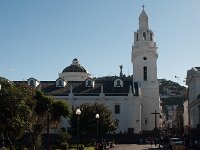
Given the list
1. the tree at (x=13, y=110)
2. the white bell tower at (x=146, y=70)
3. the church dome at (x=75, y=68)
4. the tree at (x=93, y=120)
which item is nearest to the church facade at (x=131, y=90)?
the white bell tower at (x=146, y=70)

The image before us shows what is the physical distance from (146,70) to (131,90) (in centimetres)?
789

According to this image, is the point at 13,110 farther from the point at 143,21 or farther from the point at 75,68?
the point at 75,68

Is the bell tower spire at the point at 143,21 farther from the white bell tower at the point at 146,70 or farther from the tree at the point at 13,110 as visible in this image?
the tree at the point at 13,110

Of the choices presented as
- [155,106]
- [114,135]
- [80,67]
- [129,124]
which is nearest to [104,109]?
[114,135]

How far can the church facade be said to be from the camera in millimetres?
85062

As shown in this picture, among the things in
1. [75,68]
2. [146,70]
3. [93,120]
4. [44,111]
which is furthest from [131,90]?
[44,111]

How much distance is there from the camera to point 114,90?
3457 inches

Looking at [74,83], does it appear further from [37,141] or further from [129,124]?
[37,141]

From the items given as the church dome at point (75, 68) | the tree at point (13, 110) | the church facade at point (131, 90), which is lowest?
the tree at point (13, 110)

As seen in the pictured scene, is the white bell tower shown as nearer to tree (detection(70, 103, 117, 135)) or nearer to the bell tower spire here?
the bell tower spire

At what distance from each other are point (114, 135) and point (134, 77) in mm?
18756

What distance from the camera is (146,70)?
9200 cm

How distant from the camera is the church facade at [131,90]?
3349 inches

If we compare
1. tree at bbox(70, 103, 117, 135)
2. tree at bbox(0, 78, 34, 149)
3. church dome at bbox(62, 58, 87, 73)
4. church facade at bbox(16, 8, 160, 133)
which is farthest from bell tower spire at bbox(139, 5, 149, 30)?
tree at bbox(0, 78, 34, 149)
